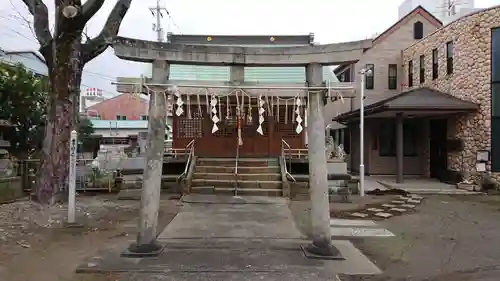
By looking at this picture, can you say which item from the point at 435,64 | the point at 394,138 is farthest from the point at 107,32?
the point at 394,138

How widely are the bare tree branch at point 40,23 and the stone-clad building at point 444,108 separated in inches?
515

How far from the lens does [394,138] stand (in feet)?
75.2

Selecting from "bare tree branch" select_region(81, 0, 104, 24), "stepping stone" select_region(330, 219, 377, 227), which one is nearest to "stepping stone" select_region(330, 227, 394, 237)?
"stepping stone" select_region(330, 219, 377, 227)

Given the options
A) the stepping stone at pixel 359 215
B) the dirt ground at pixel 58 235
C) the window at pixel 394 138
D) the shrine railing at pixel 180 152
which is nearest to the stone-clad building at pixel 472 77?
the window at pixel 394 138

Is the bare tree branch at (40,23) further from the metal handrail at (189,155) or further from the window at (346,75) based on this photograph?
the window at (346,75)

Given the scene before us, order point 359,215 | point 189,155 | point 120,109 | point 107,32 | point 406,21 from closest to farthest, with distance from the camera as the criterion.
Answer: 1. point 359,215
2. point 107,32
3. point 189,155
4. point 406,21
5. point 120,109

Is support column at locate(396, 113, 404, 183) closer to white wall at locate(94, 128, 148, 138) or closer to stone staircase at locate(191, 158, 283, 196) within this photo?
stone staircase at locate(191, 158, 283, 196)

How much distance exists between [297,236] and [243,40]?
633 inches

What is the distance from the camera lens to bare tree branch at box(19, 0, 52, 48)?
10.8m

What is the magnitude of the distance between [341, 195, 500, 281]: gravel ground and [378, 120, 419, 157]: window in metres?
10.2

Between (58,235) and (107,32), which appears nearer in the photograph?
(58,235)

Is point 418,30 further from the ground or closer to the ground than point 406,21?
closer to the ground

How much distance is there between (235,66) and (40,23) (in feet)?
21.9

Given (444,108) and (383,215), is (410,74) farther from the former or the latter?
(383,215)
